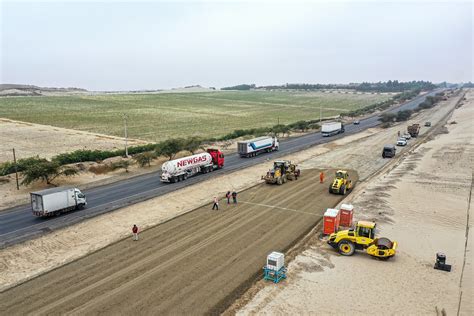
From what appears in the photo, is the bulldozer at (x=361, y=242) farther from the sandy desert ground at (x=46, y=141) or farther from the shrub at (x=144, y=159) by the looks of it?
the sandy desert ground at (x=46, y=141)

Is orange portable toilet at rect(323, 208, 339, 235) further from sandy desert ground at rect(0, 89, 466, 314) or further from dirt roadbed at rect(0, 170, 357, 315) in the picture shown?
sandy desert ground at rect(0, 89, 466, 314)

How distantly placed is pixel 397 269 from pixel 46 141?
251 ft

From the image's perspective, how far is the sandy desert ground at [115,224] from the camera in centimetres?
2458

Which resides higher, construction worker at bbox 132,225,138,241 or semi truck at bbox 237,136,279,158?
semi truck at bbox 237,136,279,158

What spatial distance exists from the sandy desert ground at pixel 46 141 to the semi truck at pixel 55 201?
3390cm

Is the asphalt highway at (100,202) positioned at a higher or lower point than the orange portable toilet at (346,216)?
lower

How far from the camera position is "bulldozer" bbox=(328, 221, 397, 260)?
79.7ft

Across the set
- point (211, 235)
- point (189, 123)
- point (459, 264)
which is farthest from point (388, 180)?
point (189, 123)

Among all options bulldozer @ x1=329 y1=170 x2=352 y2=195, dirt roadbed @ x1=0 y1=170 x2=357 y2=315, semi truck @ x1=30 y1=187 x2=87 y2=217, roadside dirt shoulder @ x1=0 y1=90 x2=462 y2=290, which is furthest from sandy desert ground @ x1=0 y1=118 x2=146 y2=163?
bulldozer @ x1=329 y1=170 x2=352 y2=195

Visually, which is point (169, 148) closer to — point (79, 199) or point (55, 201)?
point (79, 199)

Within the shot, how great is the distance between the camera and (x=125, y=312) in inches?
727

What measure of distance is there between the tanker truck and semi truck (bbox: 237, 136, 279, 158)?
8.64m

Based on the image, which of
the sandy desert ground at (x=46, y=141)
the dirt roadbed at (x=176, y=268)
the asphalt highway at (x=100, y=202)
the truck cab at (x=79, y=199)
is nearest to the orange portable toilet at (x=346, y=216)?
the dirt roadbed at (x=176, y=268)

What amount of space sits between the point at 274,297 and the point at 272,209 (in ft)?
49.5
